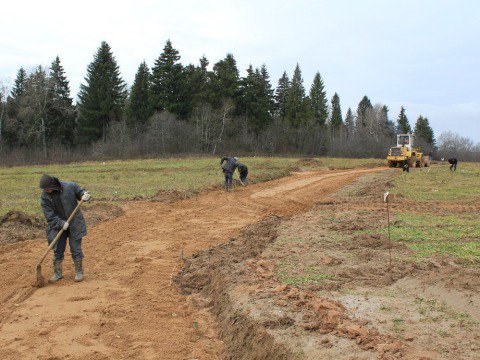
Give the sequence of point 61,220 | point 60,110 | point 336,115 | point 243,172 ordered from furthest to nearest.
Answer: point 336,115 < point 60,110 < point 243,172 < point 61,220

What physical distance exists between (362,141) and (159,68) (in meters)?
34.1

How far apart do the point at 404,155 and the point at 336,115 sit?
5338 centimetres

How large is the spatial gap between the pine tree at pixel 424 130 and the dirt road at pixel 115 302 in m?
84.6

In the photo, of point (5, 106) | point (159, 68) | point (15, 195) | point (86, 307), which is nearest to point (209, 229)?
point (86, 307)

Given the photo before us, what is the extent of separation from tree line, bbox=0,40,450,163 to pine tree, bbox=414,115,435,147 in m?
30.7

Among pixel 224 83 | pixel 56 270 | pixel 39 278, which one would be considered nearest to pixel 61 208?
pixel 56 270

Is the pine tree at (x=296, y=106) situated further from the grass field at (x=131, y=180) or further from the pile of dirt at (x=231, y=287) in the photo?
the pile of dirt at (x=231, y=287)

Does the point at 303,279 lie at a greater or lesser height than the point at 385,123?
lesser

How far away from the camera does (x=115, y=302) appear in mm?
6215

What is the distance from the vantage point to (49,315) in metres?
5.79

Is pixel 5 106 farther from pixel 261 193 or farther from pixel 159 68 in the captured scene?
pixel 261 193

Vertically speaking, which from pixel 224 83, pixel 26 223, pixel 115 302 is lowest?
pixel 115 302

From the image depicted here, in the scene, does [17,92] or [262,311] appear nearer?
[262,311]

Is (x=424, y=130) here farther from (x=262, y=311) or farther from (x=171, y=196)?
(x=262, y=311)
